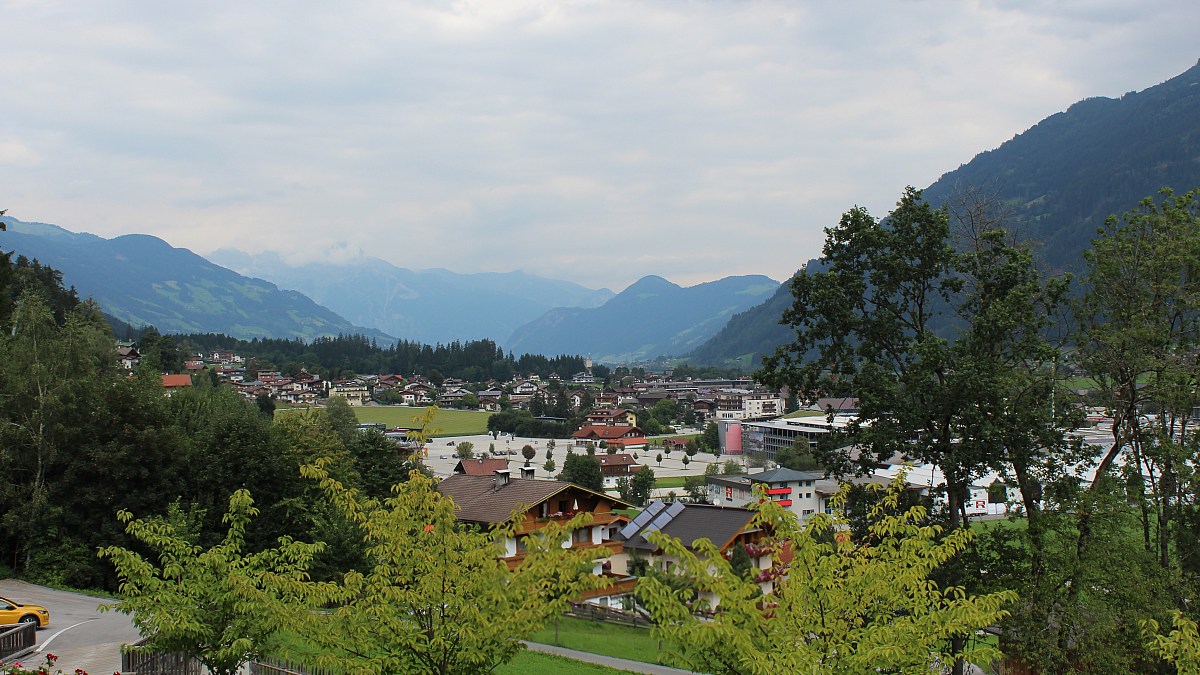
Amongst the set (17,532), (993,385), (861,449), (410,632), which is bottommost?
(17,532)

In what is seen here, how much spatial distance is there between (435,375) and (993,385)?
17747cm

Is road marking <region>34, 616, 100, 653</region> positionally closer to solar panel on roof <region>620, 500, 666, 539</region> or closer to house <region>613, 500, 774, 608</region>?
house <region>613, 500, 774, 608</region>

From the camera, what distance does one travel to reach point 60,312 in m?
70.6

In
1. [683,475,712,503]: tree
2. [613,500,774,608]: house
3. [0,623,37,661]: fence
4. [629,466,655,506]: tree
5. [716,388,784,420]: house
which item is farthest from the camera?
[716,388,784,420]: house

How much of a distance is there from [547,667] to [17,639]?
10633mm

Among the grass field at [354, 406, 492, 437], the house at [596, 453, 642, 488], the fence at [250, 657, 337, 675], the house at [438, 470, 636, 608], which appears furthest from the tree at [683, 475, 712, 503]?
the fence at [250, 657, 337, 675]

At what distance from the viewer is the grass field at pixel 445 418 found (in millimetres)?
119188

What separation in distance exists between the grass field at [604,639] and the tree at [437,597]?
43.7 ft

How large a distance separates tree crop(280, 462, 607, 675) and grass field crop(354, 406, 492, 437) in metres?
103

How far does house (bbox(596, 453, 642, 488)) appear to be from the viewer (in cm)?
7975

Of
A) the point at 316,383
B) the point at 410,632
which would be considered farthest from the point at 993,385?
the point at 316,383

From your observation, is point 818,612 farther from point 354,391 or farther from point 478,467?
point 354,391

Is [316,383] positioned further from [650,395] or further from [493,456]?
[493,456]

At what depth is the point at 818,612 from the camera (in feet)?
26.9
